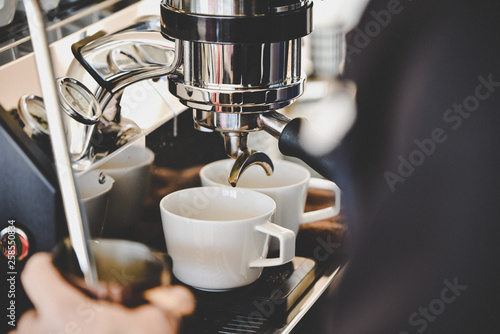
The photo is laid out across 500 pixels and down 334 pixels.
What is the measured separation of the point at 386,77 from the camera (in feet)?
2.11

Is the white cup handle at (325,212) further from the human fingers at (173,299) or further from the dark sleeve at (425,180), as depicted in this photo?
the human fingers at (173,299)

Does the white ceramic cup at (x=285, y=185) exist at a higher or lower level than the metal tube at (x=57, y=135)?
lower

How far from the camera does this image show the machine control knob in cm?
47

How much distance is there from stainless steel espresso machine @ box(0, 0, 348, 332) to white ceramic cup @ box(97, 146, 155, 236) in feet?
0.13

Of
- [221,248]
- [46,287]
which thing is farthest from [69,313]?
[221,248]

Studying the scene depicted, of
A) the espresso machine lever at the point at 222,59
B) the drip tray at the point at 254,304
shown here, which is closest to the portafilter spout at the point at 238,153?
the espresso machine lever at the point at 222,59

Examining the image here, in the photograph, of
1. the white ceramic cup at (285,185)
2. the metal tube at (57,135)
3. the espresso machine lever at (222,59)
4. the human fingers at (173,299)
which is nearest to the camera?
the metal tube at (57,135)

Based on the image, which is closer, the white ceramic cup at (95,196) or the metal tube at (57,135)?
the metal tube at (57,135)

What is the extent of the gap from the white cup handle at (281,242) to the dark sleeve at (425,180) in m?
0.07

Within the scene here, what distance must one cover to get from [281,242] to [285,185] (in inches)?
7.2

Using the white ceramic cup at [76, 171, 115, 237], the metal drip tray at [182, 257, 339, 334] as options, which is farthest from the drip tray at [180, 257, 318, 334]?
the white ceramic cup at [76, 171, 115, 237]

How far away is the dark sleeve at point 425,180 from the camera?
0.59 meters

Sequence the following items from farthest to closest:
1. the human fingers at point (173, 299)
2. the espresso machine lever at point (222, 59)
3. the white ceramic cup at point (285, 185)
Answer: the white ceramic cup at point (285, 185) → the human fingers at point (173, 299) → the espresso machine lever at point (222, 59)

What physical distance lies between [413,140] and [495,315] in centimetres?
20
